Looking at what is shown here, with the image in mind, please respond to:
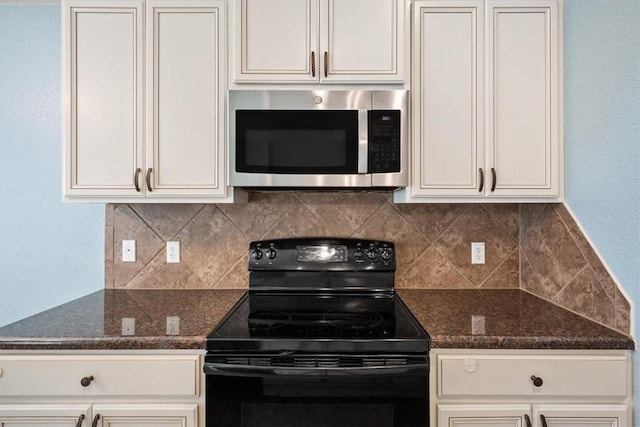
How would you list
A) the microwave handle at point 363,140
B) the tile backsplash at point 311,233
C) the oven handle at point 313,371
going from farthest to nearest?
the tile backsplash at point 311,233 < the microwave handle at point 363,140 < the oven handle at point 313,371

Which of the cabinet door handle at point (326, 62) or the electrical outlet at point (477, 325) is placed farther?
the cabinet door handle at point (326, 62)

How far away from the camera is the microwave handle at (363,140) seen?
1.62m

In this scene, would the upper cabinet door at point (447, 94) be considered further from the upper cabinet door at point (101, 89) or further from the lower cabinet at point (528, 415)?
the upper cabinet door at point (101, 89)

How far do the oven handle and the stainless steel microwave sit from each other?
2.30ft

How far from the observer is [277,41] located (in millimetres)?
1646

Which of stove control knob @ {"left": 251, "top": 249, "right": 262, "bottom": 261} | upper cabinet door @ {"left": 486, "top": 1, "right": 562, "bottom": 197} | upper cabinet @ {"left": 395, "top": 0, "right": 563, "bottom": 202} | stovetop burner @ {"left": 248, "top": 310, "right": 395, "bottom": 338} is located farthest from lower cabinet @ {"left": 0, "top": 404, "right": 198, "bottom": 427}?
upper cabinet door @ {"left": 486, "top": 1, "right": 562, "bottom": 197}

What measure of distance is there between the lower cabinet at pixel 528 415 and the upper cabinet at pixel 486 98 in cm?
79

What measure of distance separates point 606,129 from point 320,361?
124 cm

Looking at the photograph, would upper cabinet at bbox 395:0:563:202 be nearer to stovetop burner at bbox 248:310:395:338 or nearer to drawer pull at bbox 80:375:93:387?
stovetop burner at bbox 248:310:395:338

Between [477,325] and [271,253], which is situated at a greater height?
[271,253]

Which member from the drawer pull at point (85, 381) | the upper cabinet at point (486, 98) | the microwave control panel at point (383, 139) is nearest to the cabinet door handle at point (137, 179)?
the drawer pull at point (85, 381)

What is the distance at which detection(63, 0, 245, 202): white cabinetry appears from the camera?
1667mm

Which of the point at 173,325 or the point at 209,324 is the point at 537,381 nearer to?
the point at 209,324

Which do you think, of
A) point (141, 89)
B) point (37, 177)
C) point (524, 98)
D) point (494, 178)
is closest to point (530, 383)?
point (494, 178)
